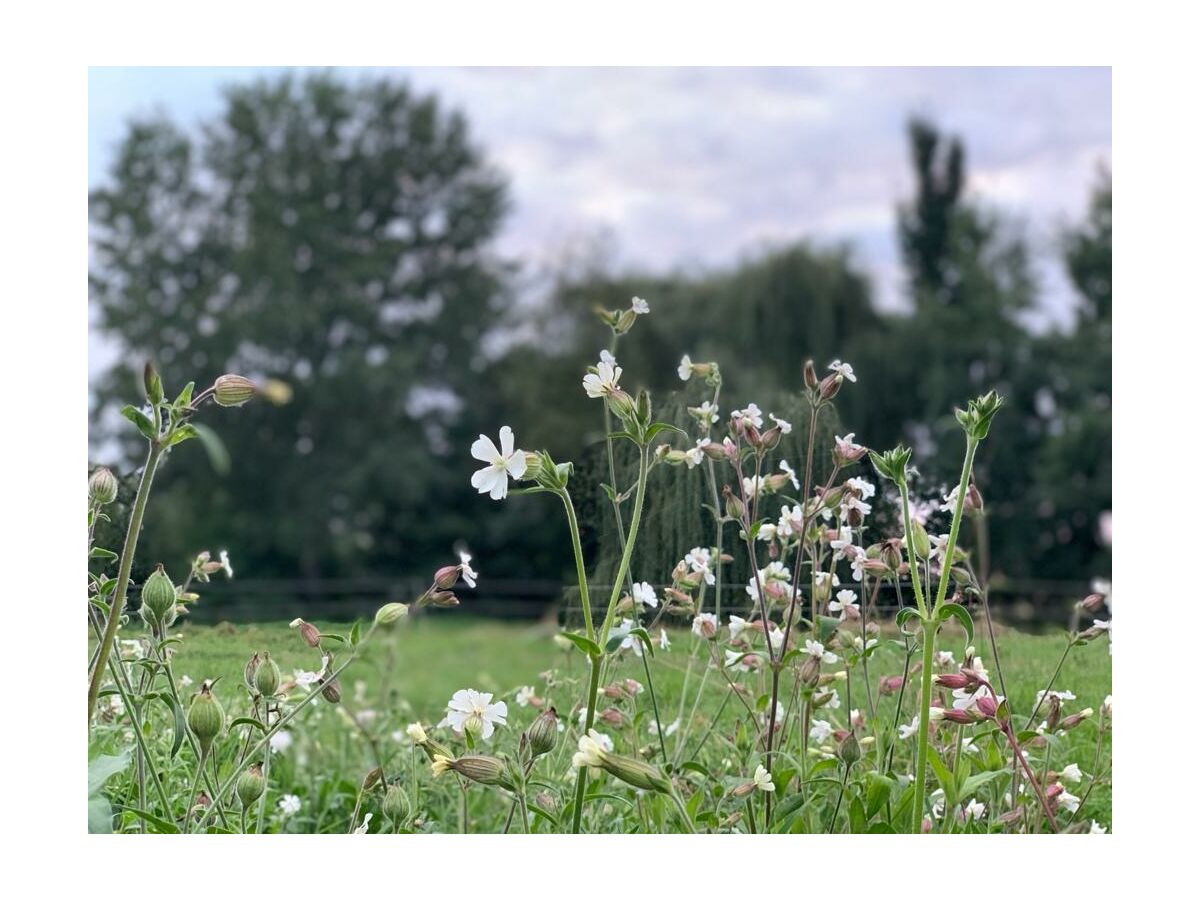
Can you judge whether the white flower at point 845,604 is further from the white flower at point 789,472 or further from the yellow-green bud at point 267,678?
the yellow-green bud at point 267,678

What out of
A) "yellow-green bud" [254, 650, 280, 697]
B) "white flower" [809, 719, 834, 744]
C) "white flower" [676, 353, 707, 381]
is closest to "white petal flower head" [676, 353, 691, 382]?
"white flower" [676, 353, 707, 381]

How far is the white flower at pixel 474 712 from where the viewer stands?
37.3 inches

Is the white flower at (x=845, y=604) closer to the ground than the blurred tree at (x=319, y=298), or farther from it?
closer to the ground

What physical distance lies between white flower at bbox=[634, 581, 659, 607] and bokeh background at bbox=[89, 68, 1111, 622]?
32.3 ft

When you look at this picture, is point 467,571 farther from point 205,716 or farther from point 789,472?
point 789,472

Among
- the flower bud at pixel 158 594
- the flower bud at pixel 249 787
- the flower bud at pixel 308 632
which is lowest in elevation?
the flower bud at pixel 249 787

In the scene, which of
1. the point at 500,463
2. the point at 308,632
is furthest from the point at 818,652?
the point at 308,632

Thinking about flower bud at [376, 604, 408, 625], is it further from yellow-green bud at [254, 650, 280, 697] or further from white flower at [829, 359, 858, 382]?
white flower at [829, 359, 858, 382]

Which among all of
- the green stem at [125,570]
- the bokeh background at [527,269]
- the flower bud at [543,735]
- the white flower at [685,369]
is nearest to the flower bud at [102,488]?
the green stem at [125,570]

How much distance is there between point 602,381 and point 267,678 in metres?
0.38

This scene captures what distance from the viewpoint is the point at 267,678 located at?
0.98 m

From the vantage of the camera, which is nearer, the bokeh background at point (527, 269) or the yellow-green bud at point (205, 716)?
the yellow-green bud at point (205, 716)

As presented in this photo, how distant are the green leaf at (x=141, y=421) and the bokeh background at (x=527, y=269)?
1016cm
